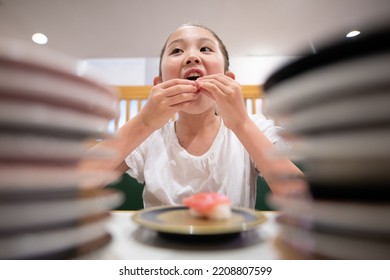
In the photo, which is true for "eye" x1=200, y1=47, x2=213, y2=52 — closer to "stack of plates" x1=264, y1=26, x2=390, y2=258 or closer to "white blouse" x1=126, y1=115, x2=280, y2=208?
"white blouse" x1=126, y1=115, x2=280, y2=208

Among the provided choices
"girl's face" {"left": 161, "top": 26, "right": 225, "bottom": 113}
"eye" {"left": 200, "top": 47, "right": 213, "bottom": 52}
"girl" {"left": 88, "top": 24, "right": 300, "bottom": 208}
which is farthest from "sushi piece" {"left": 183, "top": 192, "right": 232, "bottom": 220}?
"eye" {"left": 200, "top": 47, "right": 213, "bottom": 52}

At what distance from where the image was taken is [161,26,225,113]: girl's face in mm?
710

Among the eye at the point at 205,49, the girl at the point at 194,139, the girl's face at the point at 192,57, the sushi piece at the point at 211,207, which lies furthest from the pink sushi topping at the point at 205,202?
the eye at the point at 205,49

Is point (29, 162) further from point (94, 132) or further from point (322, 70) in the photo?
point (322, 70)

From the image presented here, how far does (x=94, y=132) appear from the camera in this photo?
238 millimetres

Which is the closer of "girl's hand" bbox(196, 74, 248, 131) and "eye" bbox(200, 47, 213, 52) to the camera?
"girl's hand" bbox(196, 74, 248, 131)

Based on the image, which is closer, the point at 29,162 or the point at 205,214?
the point at 29,162

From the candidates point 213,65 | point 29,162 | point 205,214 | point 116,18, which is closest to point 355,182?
point 205,214

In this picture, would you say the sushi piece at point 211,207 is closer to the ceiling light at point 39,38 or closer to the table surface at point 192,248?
the table surface at point 192,248

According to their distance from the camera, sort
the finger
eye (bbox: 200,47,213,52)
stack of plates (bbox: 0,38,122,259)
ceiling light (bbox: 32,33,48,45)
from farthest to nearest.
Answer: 1. eye (bbox: 200,47,213,52)
2. the finger
3. ceiling light (bbox: 32,33,48,45)
4. stack of plates (bbox: 0,38,122,259)

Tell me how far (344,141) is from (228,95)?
1.37 feet

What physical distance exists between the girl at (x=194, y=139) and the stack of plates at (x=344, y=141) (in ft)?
1.13

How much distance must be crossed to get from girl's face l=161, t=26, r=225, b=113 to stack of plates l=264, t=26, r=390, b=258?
0.49m

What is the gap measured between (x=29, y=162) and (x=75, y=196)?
0.05m
